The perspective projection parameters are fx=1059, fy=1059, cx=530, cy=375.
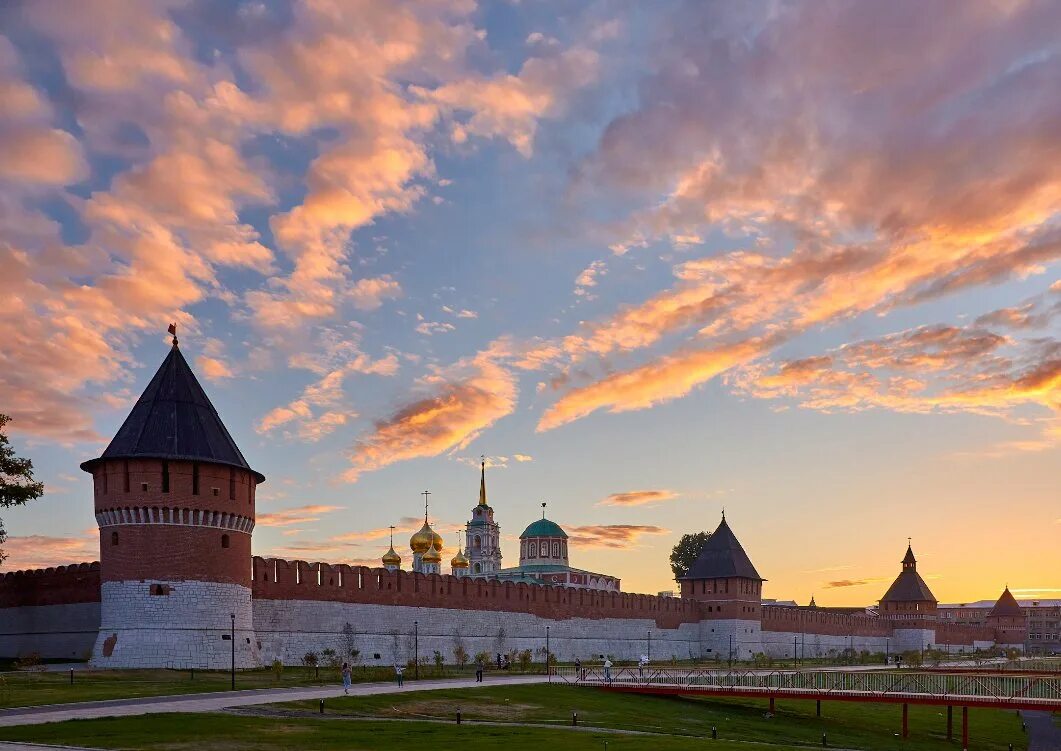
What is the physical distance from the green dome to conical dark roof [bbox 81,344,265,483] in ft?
249

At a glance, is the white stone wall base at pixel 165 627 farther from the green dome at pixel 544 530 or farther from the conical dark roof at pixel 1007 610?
the conical dark roof at pixel 1007 610

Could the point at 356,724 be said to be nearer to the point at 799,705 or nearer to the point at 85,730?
the point at 85,730

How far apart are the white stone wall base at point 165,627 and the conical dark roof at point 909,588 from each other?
3744 inches

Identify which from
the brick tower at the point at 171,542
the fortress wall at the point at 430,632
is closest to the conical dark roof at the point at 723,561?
the fortress wall at the point at 430,632

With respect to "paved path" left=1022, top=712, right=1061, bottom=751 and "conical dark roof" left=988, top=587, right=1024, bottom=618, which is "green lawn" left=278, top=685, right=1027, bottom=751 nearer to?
"paved path" left=1022, top=712, right=1061, bottom=751

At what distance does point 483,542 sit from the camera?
128125 millimetres

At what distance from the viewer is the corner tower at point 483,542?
126812 millimetres

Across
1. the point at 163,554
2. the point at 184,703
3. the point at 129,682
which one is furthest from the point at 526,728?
the point at 163,554

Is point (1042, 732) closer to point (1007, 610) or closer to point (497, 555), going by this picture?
point (497, 555)

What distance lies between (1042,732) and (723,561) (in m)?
39.2

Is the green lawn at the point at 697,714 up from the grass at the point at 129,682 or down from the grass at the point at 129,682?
down

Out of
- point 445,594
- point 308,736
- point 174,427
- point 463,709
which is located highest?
point 174,427

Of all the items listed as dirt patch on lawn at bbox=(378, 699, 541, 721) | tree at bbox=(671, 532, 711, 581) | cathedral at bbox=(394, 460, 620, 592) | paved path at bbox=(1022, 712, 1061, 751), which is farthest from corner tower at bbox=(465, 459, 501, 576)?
dirt patch on lawn at bbox=(378, 699, 541, 721)

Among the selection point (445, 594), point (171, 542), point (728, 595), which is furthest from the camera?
point (728, 595)
